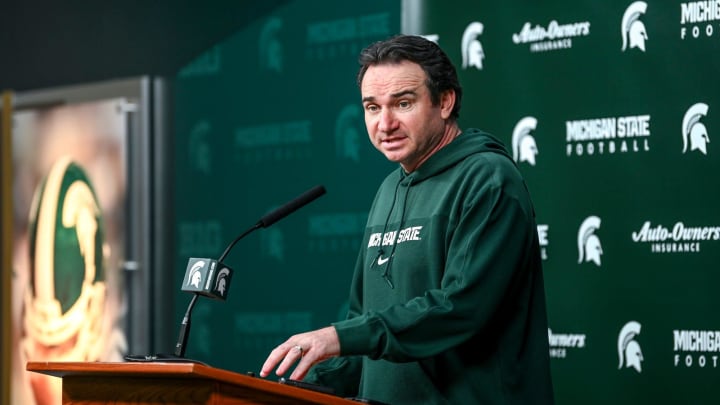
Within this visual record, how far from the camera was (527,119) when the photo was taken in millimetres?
3828

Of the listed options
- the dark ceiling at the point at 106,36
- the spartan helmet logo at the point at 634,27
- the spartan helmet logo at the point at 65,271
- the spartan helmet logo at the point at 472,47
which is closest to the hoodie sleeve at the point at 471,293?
the spartan helmet logo at the point at 634,27

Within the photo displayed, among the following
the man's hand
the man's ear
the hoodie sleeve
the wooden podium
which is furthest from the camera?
Result: the man's ear

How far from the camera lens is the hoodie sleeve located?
2328mm

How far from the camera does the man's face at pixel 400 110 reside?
2713 millimetres

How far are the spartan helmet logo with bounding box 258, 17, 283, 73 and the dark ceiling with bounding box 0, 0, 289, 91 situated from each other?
0.26 feet

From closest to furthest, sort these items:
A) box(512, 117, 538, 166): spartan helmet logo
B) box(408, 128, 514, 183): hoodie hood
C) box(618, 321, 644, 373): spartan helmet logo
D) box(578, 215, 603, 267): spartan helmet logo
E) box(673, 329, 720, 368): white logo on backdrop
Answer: box(408, 128, 514, 183): hoodie hood < box(673, 329, 720, 368): white logo on backdrop < box(618, 321, 644, 373): spartan helmet logo < box(578, 215, 603, 267): spartan helmet logo < box(512, 117, 538, 166): spartan helmet logo

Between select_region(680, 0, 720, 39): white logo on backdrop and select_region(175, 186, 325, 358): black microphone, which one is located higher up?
select_region(680, 0, 720, 39): white logo on backdrop

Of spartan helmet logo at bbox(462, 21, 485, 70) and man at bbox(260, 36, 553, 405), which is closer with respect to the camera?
man at bbox(260, 36, 553, 405)

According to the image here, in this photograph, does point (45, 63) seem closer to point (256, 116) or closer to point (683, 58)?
point (256, 116)

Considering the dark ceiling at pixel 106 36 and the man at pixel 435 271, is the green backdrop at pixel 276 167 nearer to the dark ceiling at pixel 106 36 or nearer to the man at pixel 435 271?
the dark ceiling at pixel 106 36

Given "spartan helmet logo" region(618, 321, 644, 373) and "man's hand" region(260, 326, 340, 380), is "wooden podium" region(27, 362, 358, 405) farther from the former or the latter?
"spartan helmet logo" region(618, 321, 644, 373)

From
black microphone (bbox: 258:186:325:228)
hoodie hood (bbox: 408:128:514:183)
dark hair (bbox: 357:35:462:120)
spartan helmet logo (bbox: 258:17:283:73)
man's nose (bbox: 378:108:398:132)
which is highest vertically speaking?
spartan helmet logo (bbox: 258:17:283:73)

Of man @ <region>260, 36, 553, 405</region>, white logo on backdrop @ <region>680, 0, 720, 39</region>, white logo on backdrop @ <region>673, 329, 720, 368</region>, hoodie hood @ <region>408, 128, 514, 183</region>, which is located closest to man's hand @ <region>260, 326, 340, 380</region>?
man @ <region>260, 36, 553, 405</region>

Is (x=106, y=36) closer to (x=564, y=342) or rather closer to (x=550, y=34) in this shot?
(x=550, y=34)
